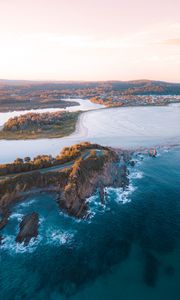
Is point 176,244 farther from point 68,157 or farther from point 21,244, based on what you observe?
point 68,157

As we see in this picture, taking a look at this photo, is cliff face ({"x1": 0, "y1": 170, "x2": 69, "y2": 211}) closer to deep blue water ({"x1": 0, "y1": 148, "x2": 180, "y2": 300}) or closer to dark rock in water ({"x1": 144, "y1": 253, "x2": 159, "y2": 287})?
deep blue water ({"x1": 0, "y1": 148, "x2": 180, "y2": 300})

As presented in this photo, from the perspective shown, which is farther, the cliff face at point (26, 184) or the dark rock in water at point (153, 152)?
the dark rock in water at point (153, 152)

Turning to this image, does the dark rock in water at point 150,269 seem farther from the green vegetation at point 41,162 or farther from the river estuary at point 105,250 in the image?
the green vegetation at point 41,162

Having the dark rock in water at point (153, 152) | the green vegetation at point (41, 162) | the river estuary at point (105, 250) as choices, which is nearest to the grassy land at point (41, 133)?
the green vegetation at point (41, 162)

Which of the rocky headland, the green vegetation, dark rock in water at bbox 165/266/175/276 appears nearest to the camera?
dark rock in water at bbox 165/266/175/276

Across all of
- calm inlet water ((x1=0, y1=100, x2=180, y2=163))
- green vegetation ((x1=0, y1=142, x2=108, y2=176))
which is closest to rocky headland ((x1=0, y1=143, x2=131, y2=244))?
green vegetation ((x1=0, y1=142, x2=108, y2=176))

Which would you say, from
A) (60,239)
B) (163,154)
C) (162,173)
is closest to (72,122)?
(163,154)

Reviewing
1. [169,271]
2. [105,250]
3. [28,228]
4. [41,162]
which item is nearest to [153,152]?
[41,162]
